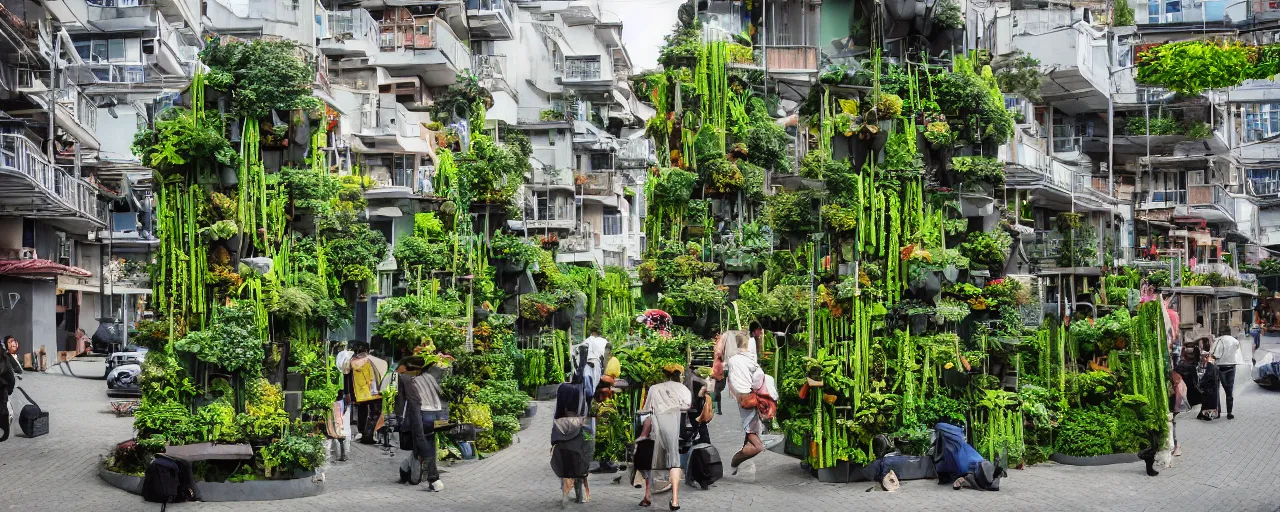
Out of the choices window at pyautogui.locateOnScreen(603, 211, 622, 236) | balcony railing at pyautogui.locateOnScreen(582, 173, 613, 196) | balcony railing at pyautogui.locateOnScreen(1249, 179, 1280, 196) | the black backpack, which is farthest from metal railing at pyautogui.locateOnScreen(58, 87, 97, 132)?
balcony railing at pyautogui.locateOnScreen(1249, 179, 1280, 196)

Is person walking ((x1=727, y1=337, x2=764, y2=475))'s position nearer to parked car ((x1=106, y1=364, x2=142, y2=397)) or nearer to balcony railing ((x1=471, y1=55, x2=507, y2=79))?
parked car ((x1=106, y1=364, x2=142, y2=397))

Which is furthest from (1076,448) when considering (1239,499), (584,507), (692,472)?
(584,507)

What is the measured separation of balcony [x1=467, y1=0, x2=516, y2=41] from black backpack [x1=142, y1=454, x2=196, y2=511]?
4508 centimetres

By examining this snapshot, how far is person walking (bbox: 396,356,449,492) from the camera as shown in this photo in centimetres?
1631

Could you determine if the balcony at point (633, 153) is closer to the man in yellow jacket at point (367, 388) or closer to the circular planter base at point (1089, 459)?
the man in yellow jacket at point (367, 388)

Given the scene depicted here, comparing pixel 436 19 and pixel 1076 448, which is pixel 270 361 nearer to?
pixel 1076 448

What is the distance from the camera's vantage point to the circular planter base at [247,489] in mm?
15336

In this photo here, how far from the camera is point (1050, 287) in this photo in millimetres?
43094

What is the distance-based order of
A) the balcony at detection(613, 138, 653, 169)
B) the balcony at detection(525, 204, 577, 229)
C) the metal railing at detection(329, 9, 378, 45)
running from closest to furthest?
the metal railing at detection(329, 9, 378, 45)
the balcony at detection(525, 204, 577, 229)
the balcony at detection(613, 138, 653, 169)

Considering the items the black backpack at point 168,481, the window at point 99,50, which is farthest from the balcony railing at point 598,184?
the black backpack at point 168,481

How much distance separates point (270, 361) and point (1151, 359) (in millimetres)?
11769

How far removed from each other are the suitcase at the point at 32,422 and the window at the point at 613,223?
49023 millimetres

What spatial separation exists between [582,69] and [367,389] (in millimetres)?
49384

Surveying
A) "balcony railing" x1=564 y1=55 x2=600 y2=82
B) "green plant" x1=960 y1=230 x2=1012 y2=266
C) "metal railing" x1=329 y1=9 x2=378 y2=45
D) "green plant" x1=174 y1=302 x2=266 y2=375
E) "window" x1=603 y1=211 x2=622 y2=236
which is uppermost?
"balcony railing" x1=564 y1=55 x2=600 y2=82
